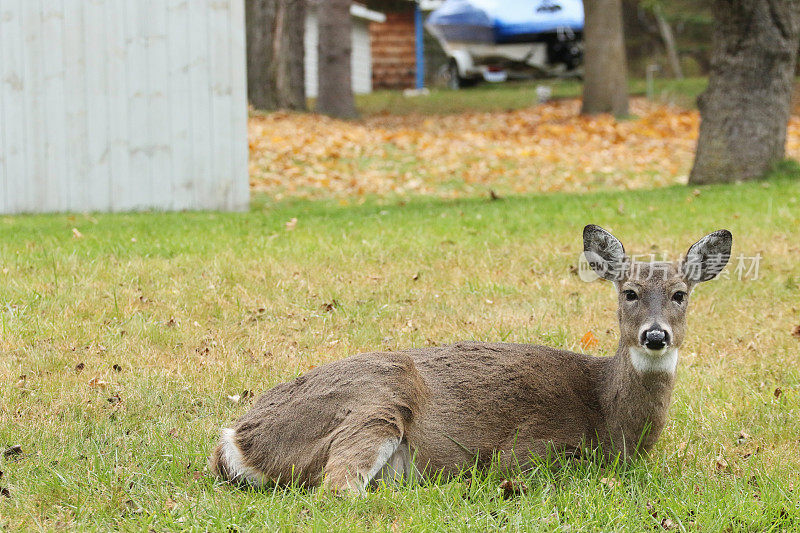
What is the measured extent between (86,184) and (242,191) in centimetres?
180

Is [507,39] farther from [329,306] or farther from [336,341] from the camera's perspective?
[336,341]

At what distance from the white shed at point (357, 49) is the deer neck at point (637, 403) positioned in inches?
1138

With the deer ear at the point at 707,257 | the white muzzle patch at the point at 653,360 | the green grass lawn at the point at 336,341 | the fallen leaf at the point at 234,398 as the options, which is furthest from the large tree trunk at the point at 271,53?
the white muzzle patch at the point at 653,360

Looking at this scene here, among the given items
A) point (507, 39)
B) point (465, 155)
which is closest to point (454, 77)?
point (507, 39)

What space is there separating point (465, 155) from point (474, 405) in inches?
468

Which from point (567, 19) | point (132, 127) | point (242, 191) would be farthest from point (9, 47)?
point (567, 19)

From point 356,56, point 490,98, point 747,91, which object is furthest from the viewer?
point 356,56

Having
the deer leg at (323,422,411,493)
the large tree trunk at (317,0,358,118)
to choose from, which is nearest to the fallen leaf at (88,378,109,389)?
the deer leg at (323,422,411,493)

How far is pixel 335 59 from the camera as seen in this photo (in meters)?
21.2

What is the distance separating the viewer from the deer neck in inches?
159

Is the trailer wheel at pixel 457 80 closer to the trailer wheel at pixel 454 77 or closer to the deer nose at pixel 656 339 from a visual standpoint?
the trailer wheel at pixel 454 77

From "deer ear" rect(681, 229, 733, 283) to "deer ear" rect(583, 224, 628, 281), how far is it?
0.26 metres

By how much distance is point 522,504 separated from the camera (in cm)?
365

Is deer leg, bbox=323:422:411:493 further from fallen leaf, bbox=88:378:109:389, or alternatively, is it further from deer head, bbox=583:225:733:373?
fallen leaf, bbox=88:378:109:389
